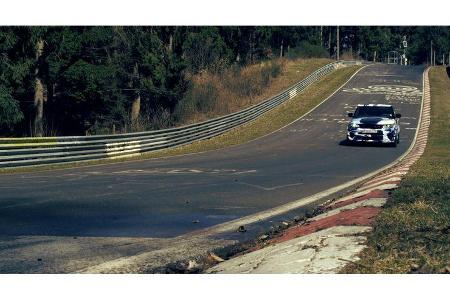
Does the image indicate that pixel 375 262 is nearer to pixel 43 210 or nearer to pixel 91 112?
pixel 43 210

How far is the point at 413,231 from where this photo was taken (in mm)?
7625

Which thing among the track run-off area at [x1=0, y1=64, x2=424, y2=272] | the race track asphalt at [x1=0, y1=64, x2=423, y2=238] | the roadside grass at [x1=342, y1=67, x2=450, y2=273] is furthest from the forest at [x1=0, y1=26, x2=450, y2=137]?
the roadside grass at [x1=342, y1=67, x2=450, y2=273]

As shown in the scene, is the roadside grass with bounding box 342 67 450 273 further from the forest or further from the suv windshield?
the forest

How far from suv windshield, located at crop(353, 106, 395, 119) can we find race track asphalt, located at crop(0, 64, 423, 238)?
56.1 inches

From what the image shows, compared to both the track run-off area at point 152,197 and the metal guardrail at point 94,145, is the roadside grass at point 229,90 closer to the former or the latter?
the metal guardrail at point 94,145

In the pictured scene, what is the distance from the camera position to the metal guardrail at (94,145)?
2103 centimetres

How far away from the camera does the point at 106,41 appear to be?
43.6m

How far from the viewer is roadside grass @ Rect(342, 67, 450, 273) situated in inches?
243

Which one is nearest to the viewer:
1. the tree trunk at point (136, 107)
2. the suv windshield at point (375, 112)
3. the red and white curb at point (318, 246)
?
the red and white curb at point (318, 246)

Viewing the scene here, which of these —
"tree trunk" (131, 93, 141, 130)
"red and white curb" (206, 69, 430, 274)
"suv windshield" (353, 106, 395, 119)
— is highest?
"red and white curb" (206, 69, 430, 274)

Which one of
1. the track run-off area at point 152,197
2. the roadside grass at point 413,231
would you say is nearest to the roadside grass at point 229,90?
the track run-off area at point 152,197

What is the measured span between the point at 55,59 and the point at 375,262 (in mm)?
37357

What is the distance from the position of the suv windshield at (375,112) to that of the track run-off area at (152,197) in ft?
4.74

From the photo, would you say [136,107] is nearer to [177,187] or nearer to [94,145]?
[94,145]
